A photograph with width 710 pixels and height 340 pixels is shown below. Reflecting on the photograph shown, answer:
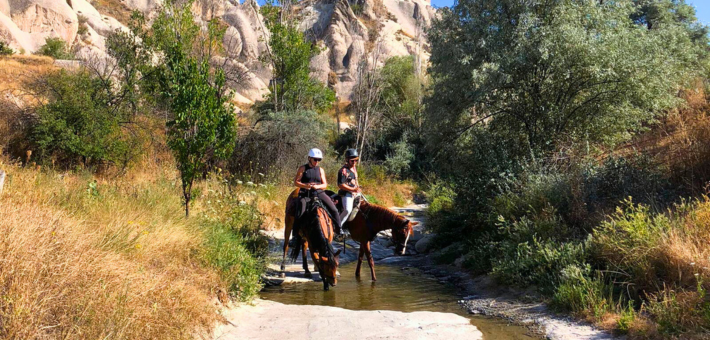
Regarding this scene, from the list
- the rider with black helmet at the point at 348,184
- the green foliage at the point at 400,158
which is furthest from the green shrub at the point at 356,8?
the rider with black helmet at the point at 348,184

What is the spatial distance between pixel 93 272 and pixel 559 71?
36.5ft

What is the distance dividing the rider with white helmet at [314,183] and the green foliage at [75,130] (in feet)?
28.4

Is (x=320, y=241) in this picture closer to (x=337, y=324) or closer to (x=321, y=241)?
(x=321, y=241)

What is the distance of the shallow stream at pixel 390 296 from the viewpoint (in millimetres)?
6762

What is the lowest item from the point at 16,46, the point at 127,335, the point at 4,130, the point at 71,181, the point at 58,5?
the point at 127,335

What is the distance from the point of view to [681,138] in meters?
9.40

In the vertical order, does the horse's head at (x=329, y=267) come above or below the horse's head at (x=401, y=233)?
below

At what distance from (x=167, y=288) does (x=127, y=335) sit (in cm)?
121

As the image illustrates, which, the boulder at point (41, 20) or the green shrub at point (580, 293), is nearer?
the green shrub at point (580, 293)

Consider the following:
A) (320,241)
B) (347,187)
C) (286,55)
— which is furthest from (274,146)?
(320,241)

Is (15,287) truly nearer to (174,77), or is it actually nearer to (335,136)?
(174,77)

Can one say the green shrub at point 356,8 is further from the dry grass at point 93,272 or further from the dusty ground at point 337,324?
the dusty ground at point 337,324

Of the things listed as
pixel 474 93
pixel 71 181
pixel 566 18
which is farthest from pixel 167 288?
pixel 566 18

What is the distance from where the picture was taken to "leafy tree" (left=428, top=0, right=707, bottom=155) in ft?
37.5
